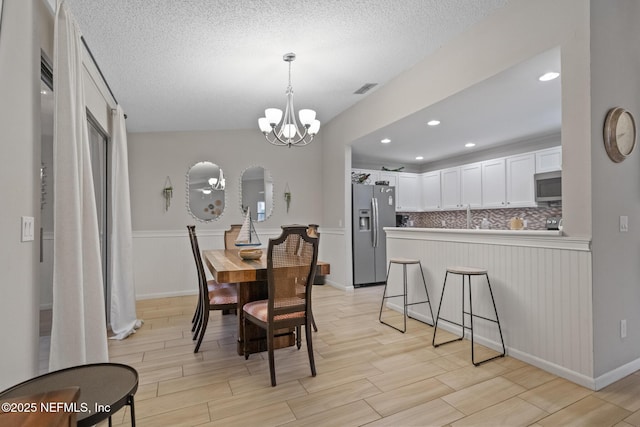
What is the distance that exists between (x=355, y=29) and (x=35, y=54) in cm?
222

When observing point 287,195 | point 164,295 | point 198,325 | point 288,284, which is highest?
point 287,195

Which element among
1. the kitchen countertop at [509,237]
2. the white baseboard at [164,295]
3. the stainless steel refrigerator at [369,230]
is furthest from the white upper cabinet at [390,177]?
the white baseboard at [164,295]

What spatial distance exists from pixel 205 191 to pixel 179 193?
1.27 ft

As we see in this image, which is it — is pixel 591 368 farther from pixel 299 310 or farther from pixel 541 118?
pixel 541 118

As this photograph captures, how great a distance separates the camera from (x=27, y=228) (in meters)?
1.57

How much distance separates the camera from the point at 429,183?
6.68 meters

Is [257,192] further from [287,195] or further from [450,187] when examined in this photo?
[450,187]

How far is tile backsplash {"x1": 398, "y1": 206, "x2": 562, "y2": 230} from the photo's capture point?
16.1 feet

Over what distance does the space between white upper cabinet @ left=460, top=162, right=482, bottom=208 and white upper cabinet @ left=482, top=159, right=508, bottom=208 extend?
0.27 feet

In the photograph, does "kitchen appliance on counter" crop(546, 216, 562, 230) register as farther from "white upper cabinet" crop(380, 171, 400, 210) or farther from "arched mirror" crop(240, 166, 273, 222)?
"arched mirror" crop(240, 166, 273, 222)

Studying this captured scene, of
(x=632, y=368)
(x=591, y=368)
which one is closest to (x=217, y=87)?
(x=591, y=368)

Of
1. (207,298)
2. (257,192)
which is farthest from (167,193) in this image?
(207,298)

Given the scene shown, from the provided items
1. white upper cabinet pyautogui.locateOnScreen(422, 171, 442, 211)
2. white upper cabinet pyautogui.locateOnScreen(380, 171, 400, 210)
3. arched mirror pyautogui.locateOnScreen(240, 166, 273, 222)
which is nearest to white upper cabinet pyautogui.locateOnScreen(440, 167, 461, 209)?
white upper cabinet pyautogui.locateOnScreen(422, 171, 442, 211)

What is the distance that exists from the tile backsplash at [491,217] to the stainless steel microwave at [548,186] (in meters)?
0.37
